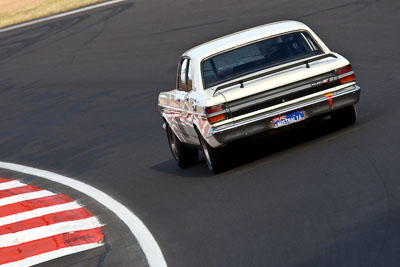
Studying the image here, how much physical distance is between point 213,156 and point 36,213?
2364mm

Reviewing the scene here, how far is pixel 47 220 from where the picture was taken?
1124 centimetres

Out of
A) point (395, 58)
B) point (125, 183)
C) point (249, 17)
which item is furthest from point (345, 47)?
point (125, 183)

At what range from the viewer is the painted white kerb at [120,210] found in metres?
8.76

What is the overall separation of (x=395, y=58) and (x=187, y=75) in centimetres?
632

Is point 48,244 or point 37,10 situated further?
point 37,10

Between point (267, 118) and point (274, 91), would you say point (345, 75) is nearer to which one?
point (274, 91)

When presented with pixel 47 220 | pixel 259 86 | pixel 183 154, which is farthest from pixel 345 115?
pixel 47 220

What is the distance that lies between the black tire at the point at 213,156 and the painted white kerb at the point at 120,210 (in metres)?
1.16

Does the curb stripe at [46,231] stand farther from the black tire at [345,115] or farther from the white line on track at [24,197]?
the black tire at [345,115]

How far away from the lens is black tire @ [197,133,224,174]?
1118 cm

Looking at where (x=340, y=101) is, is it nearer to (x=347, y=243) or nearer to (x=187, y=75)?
(x=187, y=75)

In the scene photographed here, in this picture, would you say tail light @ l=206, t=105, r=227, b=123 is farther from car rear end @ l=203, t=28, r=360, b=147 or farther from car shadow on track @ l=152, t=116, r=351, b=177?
car shadow on track @ l=152, t=116, r=351, b=177

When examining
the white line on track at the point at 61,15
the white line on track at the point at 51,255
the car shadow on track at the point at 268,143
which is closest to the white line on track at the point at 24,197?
the car shadow on track at the point at 268,143

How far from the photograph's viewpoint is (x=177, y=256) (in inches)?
332
